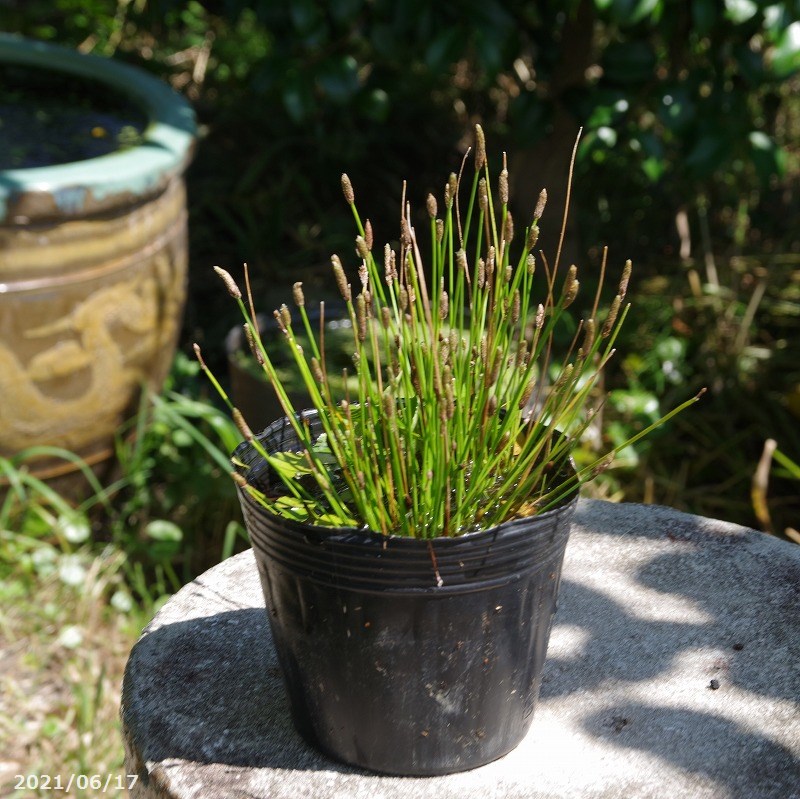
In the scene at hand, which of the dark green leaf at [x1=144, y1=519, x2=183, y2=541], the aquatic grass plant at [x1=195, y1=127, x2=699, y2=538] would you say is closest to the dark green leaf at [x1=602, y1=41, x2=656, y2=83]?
the dark green leaf at [x1=144, y1=519, x2=183, y2=541]

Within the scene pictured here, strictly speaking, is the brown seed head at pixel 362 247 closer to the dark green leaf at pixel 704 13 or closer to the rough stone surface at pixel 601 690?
the rough stone surface at pixel 601 690

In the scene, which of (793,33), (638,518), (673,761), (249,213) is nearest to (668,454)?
(793,33)

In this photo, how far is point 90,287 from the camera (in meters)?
2.62

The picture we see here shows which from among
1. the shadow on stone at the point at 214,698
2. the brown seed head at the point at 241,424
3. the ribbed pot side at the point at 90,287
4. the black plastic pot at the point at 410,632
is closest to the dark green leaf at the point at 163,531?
the ribbed pot side at the point at 90,287

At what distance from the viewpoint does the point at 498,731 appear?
1302mm

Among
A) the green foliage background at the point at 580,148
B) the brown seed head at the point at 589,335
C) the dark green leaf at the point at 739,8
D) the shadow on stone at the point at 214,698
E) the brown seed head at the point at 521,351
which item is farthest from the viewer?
the green foliage background at the point at 580,148

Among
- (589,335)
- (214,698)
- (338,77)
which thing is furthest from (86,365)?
(589,335)

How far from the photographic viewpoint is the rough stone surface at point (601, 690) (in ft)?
4.23

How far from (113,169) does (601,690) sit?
1718mm

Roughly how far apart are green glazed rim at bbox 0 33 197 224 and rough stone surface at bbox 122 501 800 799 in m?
1.13

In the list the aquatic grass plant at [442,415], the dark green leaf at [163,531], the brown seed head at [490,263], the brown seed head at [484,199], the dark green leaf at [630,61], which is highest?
the brown seed head at [484,199]

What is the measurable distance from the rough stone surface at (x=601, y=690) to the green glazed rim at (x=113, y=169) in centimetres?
113

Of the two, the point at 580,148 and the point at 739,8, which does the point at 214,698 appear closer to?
the point at 739,8

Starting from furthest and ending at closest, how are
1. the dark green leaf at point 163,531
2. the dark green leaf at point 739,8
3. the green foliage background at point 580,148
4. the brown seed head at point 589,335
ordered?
the green foliage background at point 580,148, the dark green leaf at point 163,531, the dark green leaf at point 739,8, the brown seed head at point 589,335
